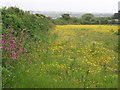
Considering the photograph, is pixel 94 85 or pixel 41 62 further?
pixel 41 62

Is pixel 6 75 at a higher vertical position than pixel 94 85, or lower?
higher

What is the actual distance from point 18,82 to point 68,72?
184 cm

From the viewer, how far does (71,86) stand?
4574 mm

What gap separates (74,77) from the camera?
528 centimetres

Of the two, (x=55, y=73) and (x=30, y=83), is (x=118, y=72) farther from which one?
(x=30, y=83)

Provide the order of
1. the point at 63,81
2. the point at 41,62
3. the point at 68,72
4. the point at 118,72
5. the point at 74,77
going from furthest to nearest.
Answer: the point at 41,62 < the point at 118,72 < the point at 68,72 < the point at 74,77 < the point at 63,81

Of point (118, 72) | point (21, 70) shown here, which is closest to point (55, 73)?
point (21, 70)

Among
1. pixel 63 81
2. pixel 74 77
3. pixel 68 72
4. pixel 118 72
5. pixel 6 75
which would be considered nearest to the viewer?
pixel 6 75

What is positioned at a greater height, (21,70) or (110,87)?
(21,70)

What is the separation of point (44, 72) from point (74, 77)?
3.36 feet

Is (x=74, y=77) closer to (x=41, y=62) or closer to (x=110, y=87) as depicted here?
(x=110, y=87)

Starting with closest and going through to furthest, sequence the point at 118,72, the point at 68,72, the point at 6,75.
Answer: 1. the point at 6,75
2. the point at 68,72
3. the point at 118,72

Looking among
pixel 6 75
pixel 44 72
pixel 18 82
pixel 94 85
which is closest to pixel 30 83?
pixel 18 82

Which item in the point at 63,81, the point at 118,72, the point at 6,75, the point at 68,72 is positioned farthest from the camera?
the point at 118,72
